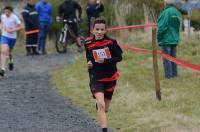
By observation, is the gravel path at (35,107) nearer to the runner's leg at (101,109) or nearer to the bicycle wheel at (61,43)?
the runner's leg at (101,109)

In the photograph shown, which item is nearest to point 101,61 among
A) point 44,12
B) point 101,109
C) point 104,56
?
point 104,56

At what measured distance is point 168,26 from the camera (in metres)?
15.5

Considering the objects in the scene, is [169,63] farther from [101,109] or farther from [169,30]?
[101,109]

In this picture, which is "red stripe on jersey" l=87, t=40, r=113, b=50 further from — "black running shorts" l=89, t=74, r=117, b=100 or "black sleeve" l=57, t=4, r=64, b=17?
"black sleeve" l=57, t=4, r=64, b=17

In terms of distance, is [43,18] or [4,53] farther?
[43,18]

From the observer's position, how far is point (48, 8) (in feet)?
81.6

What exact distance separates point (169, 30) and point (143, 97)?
2.71 metres

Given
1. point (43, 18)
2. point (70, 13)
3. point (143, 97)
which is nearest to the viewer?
point (143, 97)

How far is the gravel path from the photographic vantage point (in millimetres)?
10914

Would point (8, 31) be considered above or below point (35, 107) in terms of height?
above

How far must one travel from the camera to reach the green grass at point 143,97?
10.8 meters

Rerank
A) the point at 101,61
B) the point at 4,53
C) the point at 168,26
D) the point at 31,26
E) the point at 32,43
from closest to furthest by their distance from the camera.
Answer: the point at 101,61 < the point at 168,26 < the point at 4,53 < the point at 32,43 < the point at 31,26

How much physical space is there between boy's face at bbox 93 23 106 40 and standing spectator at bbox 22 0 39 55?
14.4m

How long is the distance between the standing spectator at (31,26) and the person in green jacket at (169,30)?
941 cm
